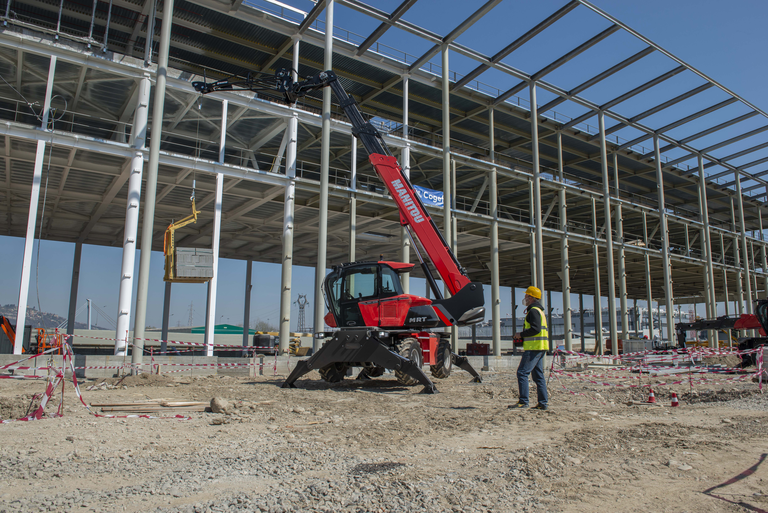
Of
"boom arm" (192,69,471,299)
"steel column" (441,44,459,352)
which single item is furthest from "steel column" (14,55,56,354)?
"steel column" (441,44,459,352)

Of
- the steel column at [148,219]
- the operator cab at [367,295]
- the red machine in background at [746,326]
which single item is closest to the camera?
the operator cab at [367,295]

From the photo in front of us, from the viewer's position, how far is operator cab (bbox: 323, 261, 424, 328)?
1087cm

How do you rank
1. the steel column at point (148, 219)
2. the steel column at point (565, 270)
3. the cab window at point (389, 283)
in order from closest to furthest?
the cab window at point (389, 283)
the steel column at point (148, 219)
the steel column at point (565, 270)

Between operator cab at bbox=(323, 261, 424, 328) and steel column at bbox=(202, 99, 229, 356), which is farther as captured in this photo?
steel column at bbox=(202, 99, 229, 356)

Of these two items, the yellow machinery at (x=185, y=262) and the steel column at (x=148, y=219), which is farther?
the yellow machinery at (x=185, y=262)

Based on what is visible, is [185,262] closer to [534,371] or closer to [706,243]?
[534,371]

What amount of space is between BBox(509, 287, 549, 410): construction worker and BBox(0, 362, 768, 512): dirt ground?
0.46 meters

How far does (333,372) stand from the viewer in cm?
1134

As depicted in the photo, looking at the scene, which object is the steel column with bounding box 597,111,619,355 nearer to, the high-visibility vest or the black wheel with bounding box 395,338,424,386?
the black wheel with bounding box 395,338,424,386

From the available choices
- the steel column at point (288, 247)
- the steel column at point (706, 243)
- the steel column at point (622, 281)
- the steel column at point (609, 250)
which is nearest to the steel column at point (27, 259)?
the steel column at point (288, 247)

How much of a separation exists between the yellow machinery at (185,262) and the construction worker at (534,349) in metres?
9.98

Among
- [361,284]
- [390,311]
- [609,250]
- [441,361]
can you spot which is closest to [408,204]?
[361,284]

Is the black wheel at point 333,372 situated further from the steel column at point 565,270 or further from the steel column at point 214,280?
the steel column at point 565,270

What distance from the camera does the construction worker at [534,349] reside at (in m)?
7.35
